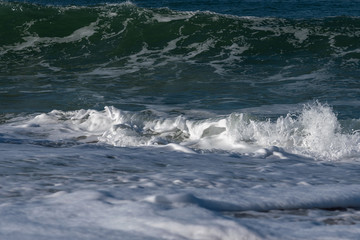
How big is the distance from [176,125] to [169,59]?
5.52 metres

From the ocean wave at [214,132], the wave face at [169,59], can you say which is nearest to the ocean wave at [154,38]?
the wave face at [169,59]

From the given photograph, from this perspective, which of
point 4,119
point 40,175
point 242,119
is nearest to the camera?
point 40,175

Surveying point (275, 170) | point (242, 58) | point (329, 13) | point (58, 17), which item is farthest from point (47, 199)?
point (329, 13)

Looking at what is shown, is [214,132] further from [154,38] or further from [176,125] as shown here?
[154,38]

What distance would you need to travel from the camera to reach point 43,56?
11.7 m

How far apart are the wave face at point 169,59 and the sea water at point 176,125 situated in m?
0.04

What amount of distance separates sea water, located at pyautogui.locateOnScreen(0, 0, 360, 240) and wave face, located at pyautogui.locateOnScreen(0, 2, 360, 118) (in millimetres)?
38

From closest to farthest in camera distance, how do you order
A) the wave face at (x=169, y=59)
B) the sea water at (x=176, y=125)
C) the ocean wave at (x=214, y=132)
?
the sea water at (x=176, y=125) → the ocean wave at (x=214, y=132) → the wave face at (x=169, y=59)

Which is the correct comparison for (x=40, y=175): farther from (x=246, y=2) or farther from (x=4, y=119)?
(x=246, y=2)

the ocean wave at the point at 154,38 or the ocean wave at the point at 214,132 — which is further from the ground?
the ocean wave at the point at 154,38

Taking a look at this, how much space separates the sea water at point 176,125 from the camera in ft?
7.89

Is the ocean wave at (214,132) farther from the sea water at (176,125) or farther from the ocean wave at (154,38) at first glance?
the ocean wave at (154,38)

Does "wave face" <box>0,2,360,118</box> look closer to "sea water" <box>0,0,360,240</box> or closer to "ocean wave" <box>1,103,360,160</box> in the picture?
"sea water" <box>0,0,360,240</box>

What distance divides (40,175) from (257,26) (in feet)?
34.6
